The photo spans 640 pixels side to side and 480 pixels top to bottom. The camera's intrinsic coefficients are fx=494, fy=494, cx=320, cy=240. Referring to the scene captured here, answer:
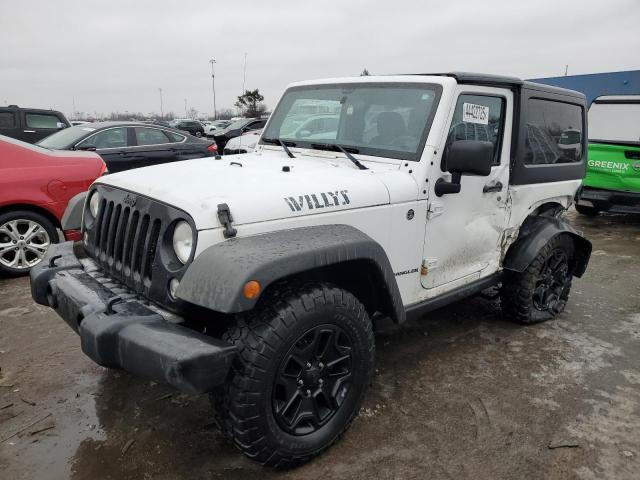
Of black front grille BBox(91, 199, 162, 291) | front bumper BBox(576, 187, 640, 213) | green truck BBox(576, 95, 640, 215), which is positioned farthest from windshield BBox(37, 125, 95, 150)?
front bumper BBox(576, 187, 640, 213)

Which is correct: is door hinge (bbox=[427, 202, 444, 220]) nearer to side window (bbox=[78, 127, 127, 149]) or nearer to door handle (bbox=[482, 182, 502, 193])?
door handle (bbox=[482, 182, 502, 193])

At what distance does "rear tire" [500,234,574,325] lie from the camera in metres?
3.97

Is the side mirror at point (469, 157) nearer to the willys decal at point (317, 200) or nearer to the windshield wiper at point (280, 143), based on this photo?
the willys decal at point (317, 200)

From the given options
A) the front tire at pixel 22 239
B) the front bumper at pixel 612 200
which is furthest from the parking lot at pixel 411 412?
the front bumper at pixel 612 200

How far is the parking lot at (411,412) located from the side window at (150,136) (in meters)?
4.52

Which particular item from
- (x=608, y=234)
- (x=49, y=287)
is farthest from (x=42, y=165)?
(x=608, y=234)

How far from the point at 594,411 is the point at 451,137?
6.11ft

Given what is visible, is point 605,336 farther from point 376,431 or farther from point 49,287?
point 49,287

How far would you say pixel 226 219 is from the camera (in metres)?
2.23

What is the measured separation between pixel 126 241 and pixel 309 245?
3.32 ft

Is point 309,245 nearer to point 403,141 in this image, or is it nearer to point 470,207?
point 403,141

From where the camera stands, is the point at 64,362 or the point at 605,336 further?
the point at 605,336

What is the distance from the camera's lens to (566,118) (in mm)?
4184

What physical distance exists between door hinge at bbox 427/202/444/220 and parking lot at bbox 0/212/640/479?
1.11 m
